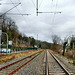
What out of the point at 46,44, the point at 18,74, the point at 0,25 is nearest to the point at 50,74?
the point at 18,74

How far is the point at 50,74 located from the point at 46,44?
555ft

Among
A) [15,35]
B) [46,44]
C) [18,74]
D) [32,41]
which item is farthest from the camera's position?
[46,44]

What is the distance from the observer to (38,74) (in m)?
8.34

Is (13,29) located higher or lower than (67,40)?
higher

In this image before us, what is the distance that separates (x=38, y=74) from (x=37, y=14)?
7.48 m

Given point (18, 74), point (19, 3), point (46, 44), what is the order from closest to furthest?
point (18, 74), point (19, 3), point (46, 44)

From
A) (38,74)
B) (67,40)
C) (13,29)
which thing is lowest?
(38,74)

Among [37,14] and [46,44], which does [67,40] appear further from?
[46,44]

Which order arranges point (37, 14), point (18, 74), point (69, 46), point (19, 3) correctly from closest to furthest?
point (18, 74) → point (19, 3) → point (37, 14) → point (69, 46)

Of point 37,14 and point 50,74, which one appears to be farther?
point 37,14

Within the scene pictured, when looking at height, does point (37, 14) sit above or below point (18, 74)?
above

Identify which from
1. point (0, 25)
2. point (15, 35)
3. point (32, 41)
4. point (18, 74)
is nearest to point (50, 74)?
point (18, 74)

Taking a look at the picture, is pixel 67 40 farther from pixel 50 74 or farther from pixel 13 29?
pixel 50 74

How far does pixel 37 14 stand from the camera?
13.6 meters
